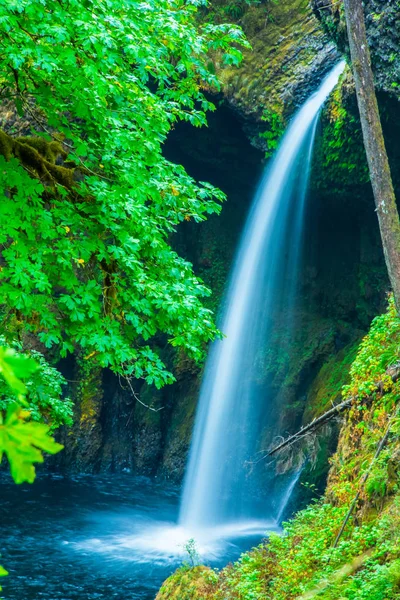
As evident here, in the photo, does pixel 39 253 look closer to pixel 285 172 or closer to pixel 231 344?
pixel 285 172

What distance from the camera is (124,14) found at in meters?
5.24

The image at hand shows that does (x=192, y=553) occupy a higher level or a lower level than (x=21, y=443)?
higher

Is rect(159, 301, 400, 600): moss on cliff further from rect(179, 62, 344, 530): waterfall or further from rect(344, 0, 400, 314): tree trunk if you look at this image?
rect(179, 62, 344, 530): waterfall

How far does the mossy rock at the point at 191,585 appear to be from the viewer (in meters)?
6.19

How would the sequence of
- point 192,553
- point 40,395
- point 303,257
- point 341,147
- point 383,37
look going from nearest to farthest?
point 40,395
point 383,37
point 192,553
point 341,147
point 303,257

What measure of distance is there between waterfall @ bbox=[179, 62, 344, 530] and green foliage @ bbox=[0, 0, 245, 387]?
8258 millimetres

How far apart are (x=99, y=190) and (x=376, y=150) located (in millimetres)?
3434

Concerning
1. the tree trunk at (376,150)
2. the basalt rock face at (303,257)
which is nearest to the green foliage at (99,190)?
the tree trunk at (376,150)

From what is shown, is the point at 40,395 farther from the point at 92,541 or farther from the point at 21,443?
the point at 92,541

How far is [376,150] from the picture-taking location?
21.2ft

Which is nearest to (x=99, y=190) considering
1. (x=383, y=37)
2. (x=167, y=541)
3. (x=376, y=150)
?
(x=376, y=150)

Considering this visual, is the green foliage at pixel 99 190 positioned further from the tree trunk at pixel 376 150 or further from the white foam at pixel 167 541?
the white foam at pixel 167 541

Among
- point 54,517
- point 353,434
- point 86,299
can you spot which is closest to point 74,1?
point 86,299

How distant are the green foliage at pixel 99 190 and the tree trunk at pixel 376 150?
1.66 metres
